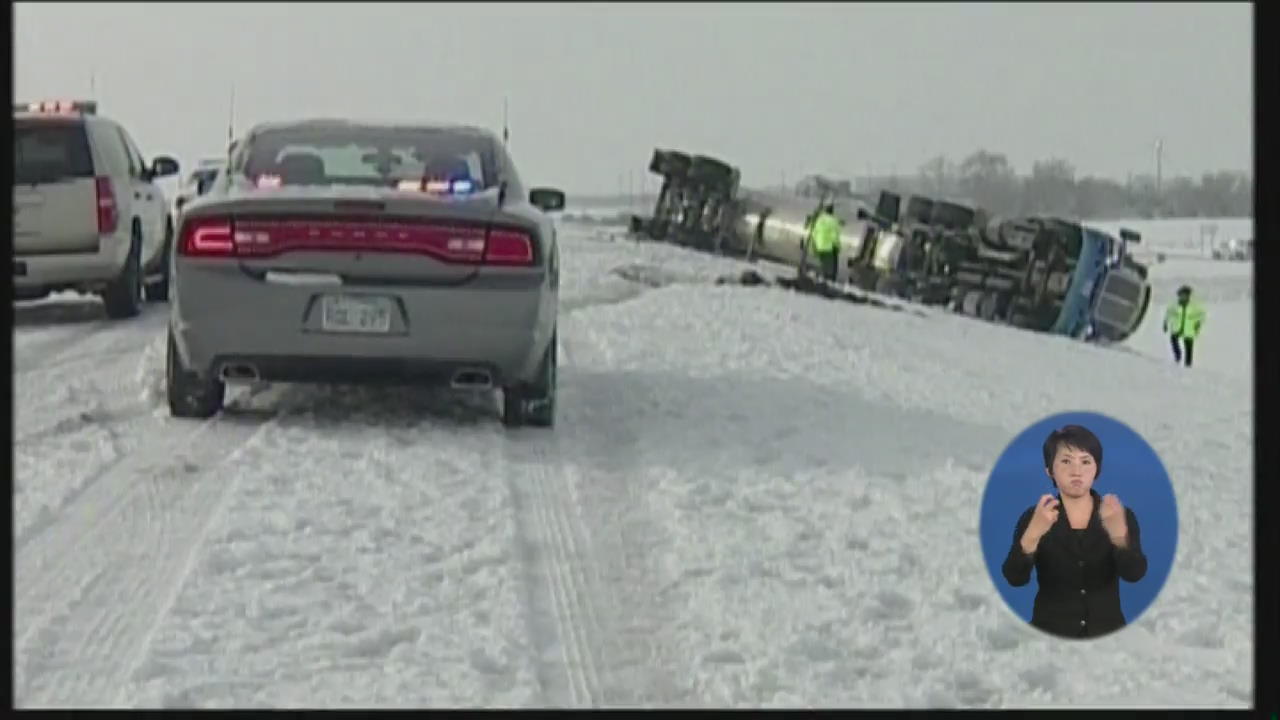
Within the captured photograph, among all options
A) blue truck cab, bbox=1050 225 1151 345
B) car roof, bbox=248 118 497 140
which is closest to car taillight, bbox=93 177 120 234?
car roof, bbox=248 118 497 140

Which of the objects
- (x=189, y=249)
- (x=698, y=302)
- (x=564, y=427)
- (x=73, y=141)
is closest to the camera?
(x=189, y=249)

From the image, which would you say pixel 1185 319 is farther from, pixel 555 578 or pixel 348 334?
pixel 555 578

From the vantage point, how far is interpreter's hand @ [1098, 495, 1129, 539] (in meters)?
3.64

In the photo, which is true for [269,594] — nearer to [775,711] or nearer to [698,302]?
[775,711]

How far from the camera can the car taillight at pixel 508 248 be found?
645 centimetres

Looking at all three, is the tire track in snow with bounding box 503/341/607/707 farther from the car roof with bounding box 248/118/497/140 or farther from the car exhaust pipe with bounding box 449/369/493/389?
the car roof with bounding box 248/118/497/140

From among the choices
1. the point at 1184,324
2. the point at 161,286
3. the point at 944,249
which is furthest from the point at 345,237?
the point at 944,249

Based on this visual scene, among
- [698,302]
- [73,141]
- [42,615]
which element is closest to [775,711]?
[42,615]

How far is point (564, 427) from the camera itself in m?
7.19

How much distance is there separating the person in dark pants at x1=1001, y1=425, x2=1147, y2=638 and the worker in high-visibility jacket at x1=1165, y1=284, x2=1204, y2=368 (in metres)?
14.8

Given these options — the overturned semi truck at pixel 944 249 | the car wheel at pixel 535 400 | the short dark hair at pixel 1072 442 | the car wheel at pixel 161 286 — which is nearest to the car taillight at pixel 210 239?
the car wheel at pixel 535 400

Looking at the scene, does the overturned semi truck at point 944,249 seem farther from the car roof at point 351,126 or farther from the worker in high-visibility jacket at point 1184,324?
the car roof at point 351,126

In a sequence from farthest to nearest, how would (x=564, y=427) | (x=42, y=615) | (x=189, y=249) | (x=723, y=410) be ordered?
(x=723, y=410) < (x=564, y=427) < (x=189, y=249) < (x=42, y=615)
